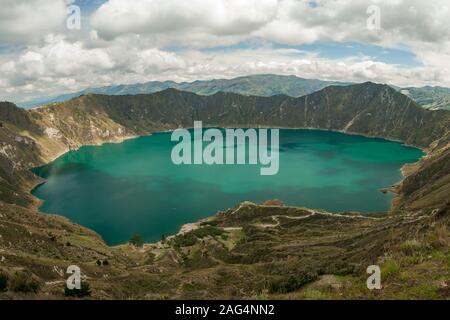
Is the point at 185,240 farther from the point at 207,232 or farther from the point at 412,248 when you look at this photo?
the point at 412,248

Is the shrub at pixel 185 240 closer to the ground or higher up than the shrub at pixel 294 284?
closer to the ground

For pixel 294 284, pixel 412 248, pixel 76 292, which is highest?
Answer: pixel 412 248

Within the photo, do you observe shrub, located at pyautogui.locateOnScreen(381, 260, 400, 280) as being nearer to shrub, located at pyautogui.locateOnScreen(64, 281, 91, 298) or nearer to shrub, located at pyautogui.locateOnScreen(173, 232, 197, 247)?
shrub, located at pyautogui.locateOnScreen(64, 281, 91, 298)

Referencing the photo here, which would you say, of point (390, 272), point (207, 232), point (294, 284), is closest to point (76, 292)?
point (294, 284)

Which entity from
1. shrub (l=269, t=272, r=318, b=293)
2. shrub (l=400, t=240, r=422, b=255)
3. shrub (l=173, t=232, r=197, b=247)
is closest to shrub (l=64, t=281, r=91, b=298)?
shrub (l=269, t=272, r=318, b=293)

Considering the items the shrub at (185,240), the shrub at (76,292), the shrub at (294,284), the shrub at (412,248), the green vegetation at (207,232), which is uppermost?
the shrub at (412,248)

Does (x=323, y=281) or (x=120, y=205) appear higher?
(x=323, y=281)

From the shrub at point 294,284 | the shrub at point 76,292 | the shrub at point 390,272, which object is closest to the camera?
the shrub at point 390,272

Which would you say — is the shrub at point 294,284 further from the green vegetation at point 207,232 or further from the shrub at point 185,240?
the green vegetation at point 207,232

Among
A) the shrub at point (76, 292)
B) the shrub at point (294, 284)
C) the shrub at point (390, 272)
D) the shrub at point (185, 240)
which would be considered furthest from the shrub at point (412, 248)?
the shrub at point (185, 240)
